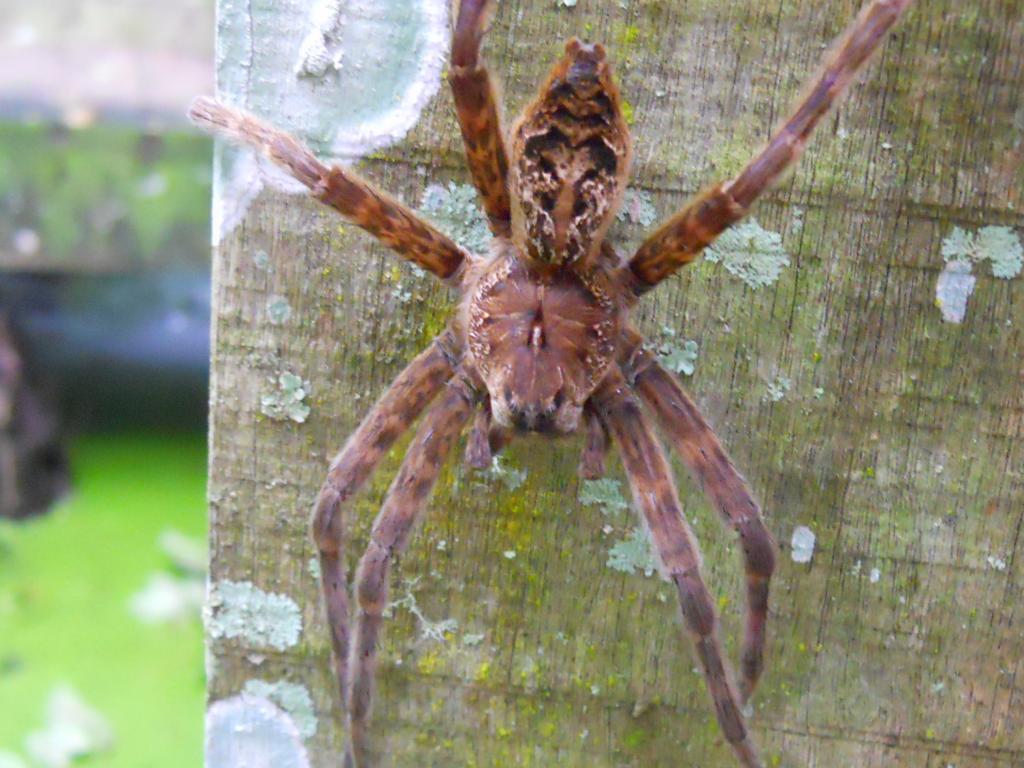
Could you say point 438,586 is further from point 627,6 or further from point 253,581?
point 627,6

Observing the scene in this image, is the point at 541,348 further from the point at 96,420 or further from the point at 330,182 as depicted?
the point at 96,420

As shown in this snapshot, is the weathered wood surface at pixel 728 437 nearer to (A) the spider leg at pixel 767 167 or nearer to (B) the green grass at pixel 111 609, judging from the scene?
(A) the spider leg at pixel 767 167

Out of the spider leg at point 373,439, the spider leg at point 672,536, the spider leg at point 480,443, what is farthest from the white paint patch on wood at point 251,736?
the spider leg at point 672,536

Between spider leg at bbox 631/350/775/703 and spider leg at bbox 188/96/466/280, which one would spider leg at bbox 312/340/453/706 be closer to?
spider leg at bbox 188/96/466/280

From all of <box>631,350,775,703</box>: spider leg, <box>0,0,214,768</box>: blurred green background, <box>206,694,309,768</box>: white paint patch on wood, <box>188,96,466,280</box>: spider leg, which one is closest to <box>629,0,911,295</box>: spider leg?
<box>631,350,775,703</box>: spider leg

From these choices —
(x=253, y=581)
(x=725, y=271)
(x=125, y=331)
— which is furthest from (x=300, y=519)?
(x=125, y=331)

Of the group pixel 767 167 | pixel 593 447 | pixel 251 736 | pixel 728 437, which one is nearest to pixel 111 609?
pixel 251 736
